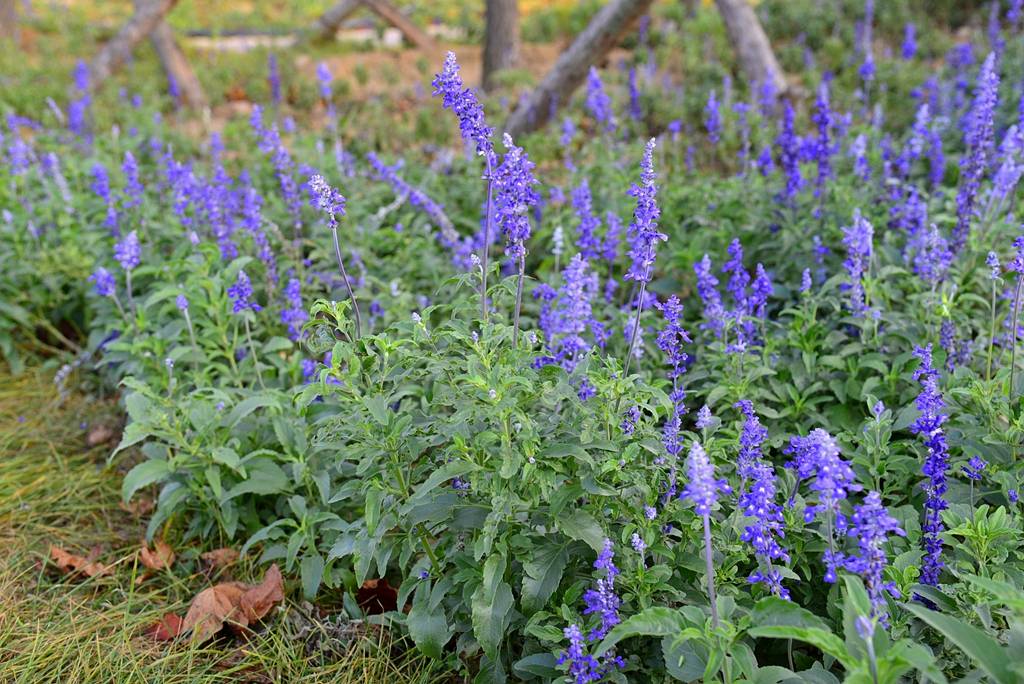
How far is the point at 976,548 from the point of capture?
2479mm

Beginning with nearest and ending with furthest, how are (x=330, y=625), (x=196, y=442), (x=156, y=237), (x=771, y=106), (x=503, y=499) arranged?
(x=503, y=499) < (x=330, y=625) < (x=196, y=442) < (x=156, y=237) < (x=771, y=106)

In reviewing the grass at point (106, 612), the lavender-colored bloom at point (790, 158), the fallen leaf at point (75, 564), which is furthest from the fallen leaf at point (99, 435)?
the lavender-colored bloom at point (790, 158)

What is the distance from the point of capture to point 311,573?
10.3ft

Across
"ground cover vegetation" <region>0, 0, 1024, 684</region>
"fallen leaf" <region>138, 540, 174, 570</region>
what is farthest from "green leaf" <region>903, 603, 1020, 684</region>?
"fallen leaf" <region>138, 540, 174, 570</region>

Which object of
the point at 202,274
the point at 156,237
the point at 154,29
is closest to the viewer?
the point at 202,274

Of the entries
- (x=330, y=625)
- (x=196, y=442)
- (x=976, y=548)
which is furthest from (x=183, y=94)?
(x=976, y=548)

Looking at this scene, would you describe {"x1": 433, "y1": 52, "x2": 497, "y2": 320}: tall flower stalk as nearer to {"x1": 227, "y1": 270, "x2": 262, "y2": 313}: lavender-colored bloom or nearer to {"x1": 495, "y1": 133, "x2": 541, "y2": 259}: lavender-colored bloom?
{"x1": 495, "y1": 133, "x2": 541, "y2": 259}: lavender-colored bloom

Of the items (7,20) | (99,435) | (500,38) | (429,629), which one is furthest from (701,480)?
(7,20)

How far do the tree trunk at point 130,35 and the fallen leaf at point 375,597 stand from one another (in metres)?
7.60

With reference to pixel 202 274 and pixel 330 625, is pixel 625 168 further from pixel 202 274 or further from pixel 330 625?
pixel 330 625

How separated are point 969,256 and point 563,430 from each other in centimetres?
244

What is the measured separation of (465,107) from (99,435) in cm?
267

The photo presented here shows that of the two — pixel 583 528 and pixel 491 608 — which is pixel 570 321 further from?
pixel 491 608

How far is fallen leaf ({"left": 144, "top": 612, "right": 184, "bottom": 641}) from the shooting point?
3.16m
